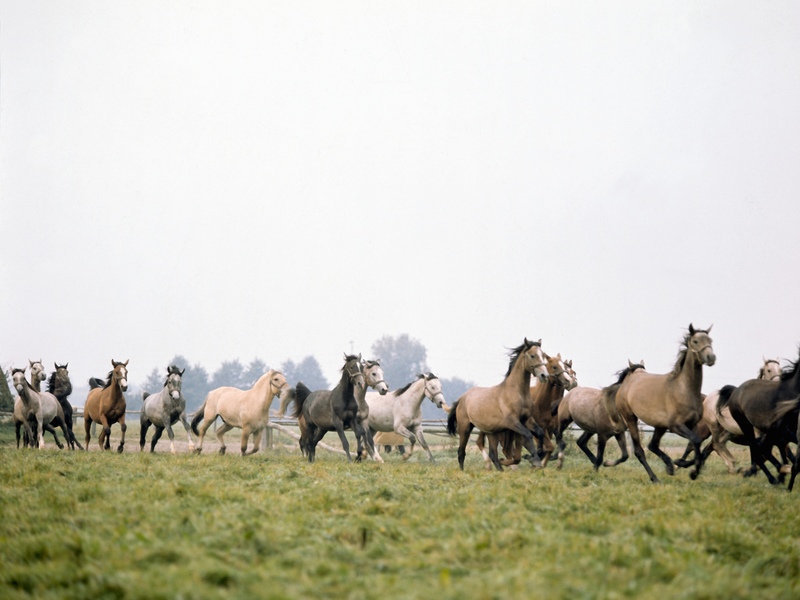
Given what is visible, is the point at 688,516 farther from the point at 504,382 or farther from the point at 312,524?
the point at 504,382

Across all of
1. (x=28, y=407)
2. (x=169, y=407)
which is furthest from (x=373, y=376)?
(x=28, y=407)

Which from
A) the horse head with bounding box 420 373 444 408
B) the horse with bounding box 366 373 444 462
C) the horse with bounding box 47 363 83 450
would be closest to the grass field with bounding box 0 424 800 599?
the horse head with bounding box 420 373 444 408

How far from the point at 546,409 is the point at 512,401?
2351 millimetres

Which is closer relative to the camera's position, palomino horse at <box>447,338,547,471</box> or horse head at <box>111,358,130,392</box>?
palomino horse at <box>447,338,547,471</box>

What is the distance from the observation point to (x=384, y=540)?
636 centimetres

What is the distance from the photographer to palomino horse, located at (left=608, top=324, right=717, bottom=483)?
12.5m

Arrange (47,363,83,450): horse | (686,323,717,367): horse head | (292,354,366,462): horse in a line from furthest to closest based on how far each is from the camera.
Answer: (47,363,83,450): horse < (292,354,366,462): horse < (686,323,717,367): horse head

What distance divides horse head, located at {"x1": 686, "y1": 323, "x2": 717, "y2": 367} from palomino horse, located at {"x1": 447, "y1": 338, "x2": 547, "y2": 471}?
2.60 m

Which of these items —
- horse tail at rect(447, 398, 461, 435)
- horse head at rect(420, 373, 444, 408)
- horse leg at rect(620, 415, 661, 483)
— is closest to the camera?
horse leg at rect(620, 415, 661, 483)

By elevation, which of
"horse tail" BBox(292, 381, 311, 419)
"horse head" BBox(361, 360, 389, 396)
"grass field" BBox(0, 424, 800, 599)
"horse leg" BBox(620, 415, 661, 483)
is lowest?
"grass field" BBox(0, 424, 800, 599)

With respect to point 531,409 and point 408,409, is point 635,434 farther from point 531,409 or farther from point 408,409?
point 408,409

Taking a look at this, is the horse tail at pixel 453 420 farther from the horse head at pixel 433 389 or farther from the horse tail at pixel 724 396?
the horse tail at pixel 724 396

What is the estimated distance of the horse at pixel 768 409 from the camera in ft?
41.0

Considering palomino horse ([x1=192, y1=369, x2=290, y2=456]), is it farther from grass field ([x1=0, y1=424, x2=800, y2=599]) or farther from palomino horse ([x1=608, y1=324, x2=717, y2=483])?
palomino horse ([x1=608, y1=324, x2=717, y2=483])
